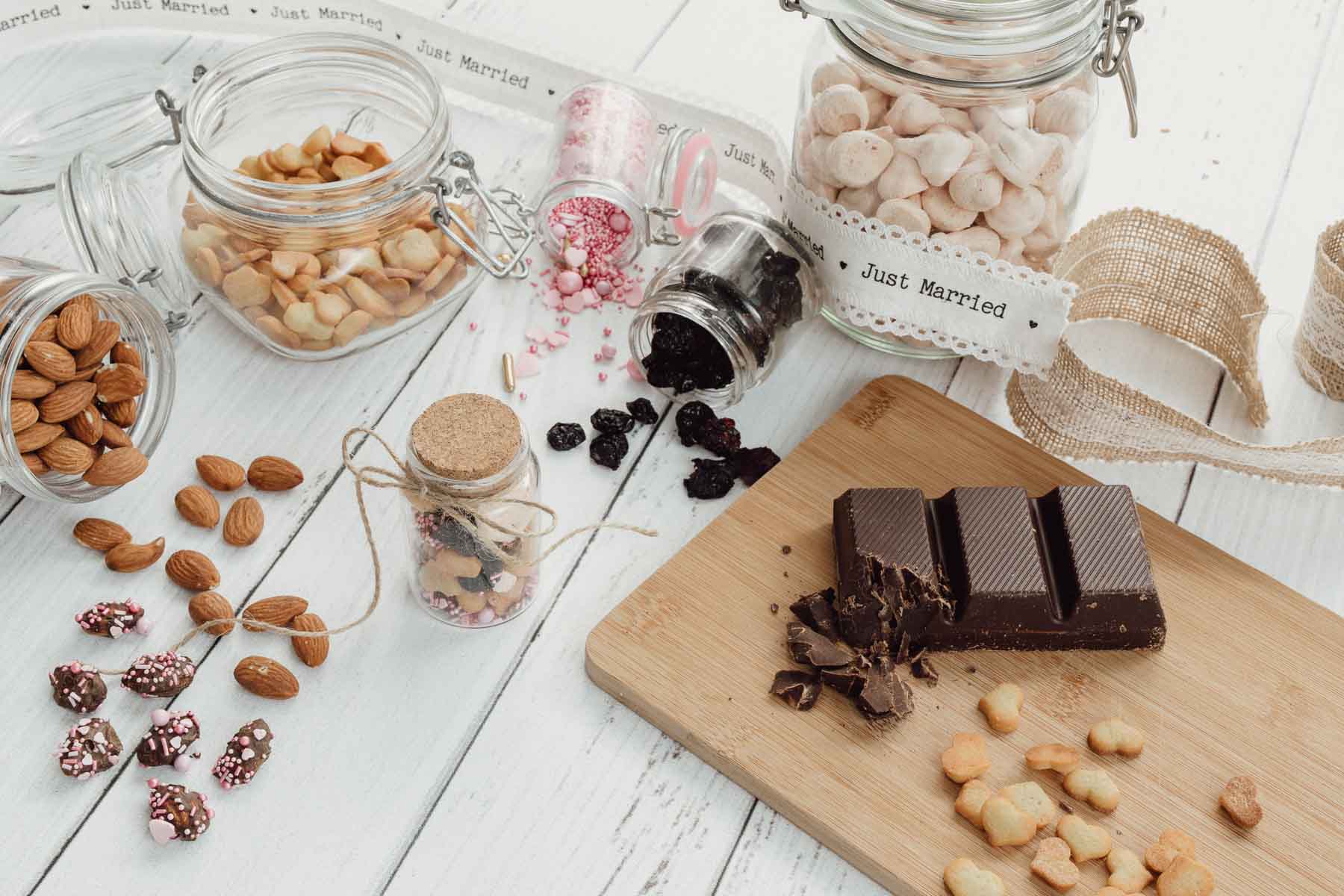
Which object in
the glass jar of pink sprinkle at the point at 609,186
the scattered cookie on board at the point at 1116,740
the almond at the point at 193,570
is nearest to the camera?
the scattered cookie on board at the point at 1116,740

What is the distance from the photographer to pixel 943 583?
55.4 inches

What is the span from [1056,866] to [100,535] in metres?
1.13

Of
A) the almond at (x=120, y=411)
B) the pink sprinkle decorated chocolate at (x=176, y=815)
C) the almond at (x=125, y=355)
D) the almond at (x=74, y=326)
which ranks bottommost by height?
the pink sprinkle decorated chocolate at (x=176, y=815)

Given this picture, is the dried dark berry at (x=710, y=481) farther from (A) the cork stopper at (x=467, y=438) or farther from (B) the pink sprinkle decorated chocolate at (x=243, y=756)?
(B) the pink sprinkle decorated chocolate at (x=243, y=756)

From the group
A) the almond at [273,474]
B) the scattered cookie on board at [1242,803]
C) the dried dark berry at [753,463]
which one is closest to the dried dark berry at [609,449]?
the dried dark berry at [753,463]

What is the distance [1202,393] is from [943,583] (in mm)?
605

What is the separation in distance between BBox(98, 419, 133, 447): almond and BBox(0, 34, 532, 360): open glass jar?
23 cm

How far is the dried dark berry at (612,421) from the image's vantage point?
164 centimetres

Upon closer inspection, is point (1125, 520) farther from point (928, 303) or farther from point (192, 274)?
point (192, 274)

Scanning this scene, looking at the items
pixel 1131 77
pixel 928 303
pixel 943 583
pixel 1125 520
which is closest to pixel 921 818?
pixel 943 583

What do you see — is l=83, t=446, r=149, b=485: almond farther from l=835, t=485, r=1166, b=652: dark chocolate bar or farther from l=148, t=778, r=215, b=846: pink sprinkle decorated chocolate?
l=835, t=485, r=1166, b=652: dark chocolate bar

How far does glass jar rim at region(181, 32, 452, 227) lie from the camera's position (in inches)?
60.0

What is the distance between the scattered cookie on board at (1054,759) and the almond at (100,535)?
106 cm

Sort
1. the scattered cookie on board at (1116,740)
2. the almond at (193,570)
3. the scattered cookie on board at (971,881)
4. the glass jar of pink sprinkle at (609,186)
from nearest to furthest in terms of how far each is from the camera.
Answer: the scattered cookie on board at (971,881)
the scattered cookie on board at (1116,740)
the almond at (193,570)
the glass jar of pink sprinkle at (609,186)
